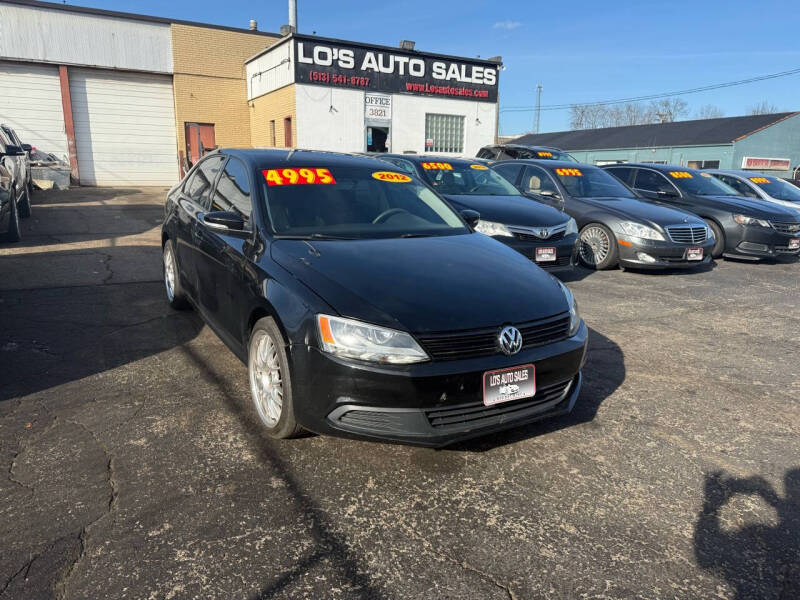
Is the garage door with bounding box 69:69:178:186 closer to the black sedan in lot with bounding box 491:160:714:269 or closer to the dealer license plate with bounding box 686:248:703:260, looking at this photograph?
the black sedan in lot with bounding box 491:160:714:269

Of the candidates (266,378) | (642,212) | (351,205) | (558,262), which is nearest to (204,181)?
(351,205)

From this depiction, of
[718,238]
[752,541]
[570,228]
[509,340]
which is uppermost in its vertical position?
[570,228]

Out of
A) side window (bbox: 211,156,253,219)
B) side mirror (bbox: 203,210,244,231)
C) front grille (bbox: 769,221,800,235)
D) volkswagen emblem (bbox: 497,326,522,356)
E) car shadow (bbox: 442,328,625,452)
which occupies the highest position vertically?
side window (bbox: 211,156,253,219)

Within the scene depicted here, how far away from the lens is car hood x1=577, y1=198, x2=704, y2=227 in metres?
8.12

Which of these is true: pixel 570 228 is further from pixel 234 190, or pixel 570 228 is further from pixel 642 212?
pixel 234 190

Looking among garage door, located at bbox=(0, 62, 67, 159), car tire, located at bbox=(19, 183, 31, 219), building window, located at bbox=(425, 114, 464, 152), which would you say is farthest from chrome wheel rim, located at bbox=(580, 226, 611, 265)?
garage door, located at bbox=(0, 62, 67, 159)

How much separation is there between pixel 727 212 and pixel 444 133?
50.1 ft

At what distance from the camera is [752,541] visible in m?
2.38

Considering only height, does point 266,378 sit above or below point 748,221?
below

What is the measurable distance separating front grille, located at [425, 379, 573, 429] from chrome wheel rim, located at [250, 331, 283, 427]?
876 millimetres

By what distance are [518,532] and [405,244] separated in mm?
1860

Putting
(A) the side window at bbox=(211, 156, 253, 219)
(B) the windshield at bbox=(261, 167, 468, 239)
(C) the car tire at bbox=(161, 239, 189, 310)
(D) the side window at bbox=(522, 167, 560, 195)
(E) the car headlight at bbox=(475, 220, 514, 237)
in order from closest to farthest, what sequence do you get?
(B) the windshield at bbox=(261, 167, 468, 239) < (A) the side window at bbox=(211, 156, 253, 219) < (C) the car tire at bbox=(161, 239, 189, 310) < (E) the car headlight at bbox=(475, 220, 514, 237) < (D) the side window at bbox=(522, 167, 560, 195)

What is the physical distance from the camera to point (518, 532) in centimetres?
242

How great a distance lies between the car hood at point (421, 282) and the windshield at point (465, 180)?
14.8ft
